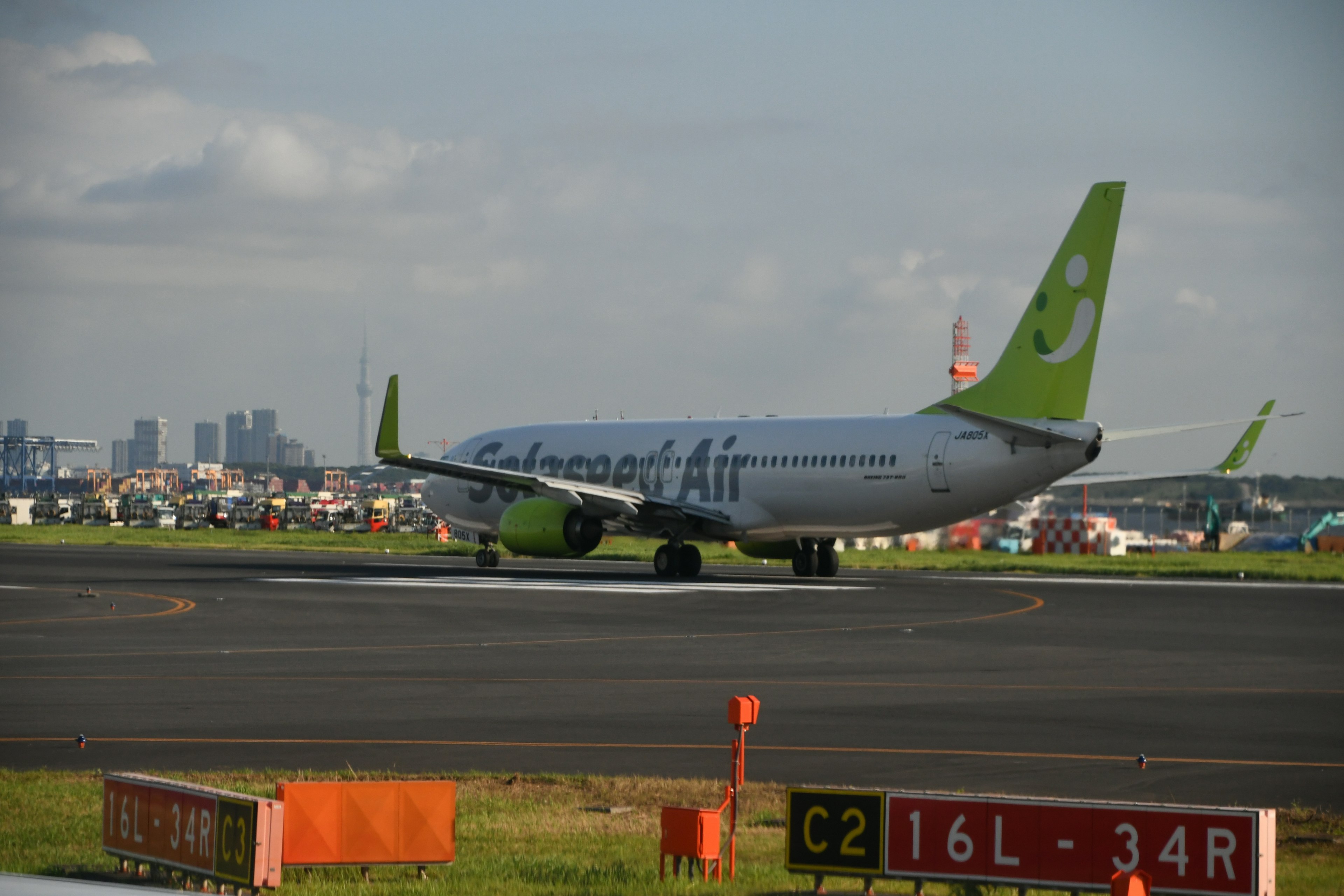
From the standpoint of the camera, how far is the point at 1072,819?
7180 mm

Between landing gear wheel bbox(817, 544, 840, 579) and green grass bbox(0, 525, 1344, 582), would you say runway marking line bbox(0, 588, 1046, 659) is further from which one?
green grass bbox(0, 525, 1344, 582)

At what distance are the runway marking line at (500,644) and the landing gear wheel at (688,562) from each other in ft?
42.0

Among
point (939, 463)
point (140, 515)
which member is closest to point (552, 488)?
point (939, 463)

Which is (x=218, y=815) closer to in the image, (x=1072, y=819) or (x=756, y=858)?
(x=756, y=858)

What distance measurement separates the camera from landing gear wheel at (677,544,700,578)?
3728cm

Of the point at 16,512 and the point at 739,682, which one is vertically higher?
the point at 739,682

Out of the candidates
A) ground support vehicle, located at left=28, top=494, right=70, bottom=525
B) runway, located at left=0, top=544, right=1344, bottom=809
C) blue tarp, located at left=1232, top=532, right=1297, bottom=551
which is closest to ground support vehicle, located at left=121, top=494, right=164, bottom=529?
ground support vehicle, located at left=28, top=494, right=70, bottom=525

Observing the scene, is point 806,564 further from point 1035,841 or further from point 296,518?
point 296,518

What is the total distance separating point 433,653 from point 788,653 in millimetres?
4652

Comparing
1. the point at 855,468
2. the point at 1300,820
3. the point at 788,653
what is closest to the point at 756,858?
the point at 1300,820

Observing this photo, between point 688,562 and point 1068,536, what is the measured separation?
1027 inches

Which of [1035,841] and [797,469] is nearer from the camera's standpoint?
[1035,841]

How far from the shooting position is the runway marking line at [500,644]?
19.2 meters

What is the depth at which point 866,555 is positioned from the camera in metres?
52.8
